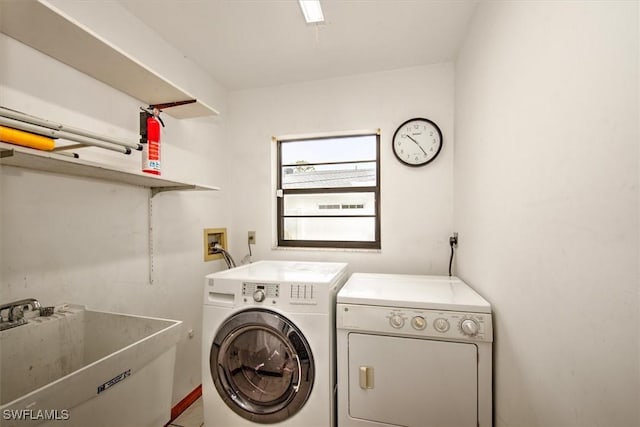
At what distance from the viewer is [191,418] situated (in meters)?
1.85

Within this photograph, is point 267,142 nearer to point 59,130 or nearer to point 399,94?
point 399,94

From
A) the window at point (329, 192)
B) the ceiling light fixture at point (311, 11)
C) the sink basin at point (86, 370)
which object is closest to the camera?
the sink basin at point (86, 370)

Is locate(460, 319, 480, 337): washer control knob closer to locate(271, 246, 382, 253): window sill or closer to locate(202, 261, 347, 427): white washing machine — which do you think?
locate(202, 261, 347, 427): white washing machine

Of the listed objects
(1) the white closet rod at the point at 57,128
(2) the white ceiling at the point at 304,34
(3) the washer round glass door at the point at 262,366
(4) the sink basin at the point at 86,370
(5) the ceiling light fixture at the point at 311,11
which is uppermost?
(2) the white ceiling at the point at 304,34

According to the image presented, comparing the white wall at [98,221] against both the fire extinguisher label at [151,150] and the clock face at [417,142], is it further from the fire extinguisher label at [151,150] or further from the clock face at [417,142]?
the clock face at [417,142]

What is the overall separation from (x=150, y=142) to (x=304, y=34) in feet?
3.96

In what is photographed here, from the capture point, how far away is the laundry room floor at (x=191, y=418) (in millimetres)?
1785

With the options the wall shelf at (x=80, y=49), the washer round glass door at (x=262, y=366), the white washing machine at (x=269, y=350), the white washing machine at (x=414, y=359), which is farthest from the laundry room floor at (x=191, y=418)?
the wall shelf at (x=80, y=49)

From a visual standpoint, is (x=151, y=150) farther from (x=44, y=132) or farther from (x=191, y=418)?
(x=191, y=418)

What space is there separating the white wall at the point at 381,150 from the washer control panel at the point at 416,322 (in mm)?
833

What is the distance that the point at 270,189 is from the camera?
2.48 meters

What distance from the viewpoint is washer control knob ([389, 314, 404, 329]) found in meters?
1.37

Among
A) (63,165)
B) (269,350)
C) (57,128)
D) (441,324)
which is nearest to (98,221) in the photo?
(63,165)

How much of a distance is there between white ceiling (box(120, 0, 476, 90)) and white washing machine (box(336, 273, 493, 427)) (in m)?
1.66
